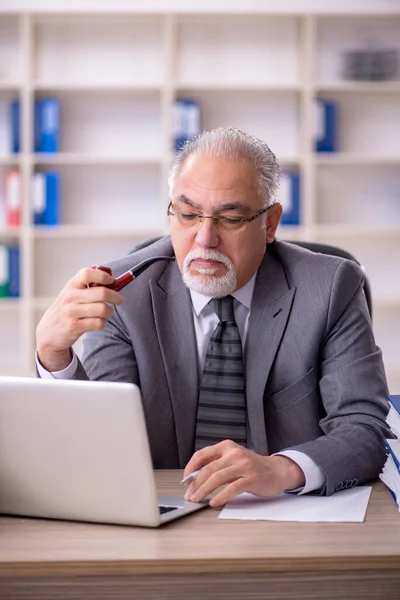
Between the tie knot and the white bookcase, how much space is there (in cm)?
301

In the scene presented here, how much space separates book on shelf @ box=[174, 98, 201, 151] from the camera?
4801 mm

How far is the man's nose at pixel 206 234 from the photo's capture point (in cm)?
179

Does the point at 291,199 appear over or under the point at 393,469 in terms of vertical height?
over

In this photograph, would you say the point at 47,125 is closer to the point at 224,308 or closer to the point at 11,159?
the point at 11,159

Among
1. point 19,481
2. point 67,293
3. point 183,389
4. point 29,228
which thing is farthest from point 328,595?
point 29,228

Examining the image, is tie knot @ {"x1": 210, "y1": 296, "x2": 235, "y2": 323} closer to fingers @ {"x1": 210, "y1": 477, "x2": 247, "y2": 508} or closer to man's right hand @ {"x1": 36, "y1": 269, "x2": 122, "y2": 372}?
man's right hand @ {"x1": 36, "y1": 269, "x2": 122, "y2": 372}

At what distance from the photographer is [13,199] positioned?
15.8 ft

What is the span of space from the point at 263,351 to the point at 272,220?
31 cm

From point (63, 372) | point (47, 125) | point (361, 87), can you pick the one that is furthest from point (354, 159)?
point (63, 372)

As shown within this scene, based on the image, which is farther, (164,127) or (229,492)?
(164,127)

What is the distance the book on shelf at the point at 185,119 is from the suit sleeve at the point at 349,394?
2997 millimetres

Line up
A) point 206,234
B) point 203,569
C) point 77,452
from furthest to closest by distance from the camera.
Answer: point 206,234, point 77,452, point 203,569

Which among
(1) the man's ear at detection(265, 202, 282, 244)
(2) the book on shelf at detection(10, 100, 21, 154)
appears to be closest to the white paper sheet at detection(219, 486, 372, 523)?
(1) the man's ear at detection(265, 202, 282, 244)

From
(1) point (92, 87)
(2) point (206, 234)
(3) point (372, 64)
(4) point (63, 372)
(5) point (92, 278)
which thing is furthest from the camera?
(3) point (372, 64)
